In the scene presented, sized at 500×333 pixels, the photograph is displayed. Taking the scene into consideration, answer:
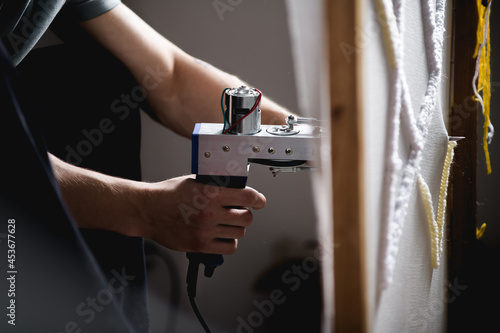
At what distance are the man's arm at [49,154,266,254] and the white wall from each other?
0.09 meters

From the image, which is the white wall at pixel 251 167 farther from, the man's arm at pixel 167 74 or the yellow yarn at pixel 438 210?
the yellow yarn at pixel 438 210

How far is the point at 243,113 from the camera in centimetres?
39

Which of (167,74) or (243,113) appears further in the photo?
(167,74)

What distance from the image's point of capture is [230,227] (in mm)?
499

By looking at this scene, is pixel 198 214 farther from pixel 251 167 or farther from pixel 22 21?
pixel 22 21

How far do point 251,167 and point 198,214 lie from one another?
14 cm

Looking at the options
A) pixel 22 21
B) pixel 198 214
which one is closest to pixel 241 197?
pixel 198 214

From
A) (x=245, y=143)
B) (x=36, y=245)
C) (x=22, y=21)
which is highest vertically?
(x=22, y=21)

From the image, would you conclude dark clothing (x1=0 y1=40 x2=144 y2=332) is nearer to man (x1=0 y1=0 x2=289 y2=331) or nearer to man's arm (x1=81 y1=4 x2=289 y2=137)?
man (x1=0 y1=0 x2=289 y2=331)

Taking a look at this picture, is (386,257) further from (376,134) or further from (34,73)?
(34,73)

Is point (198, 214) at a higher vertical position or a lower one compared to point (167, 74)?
lower

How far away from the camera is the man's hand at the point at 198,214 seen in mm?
466

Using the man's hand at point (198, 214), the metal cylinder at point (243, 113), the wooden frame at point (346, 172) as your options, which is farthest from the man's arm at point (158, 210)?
the wooden frame at point (346, 172)

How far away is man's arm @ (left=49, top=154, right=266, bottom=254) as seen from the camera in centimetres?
49
